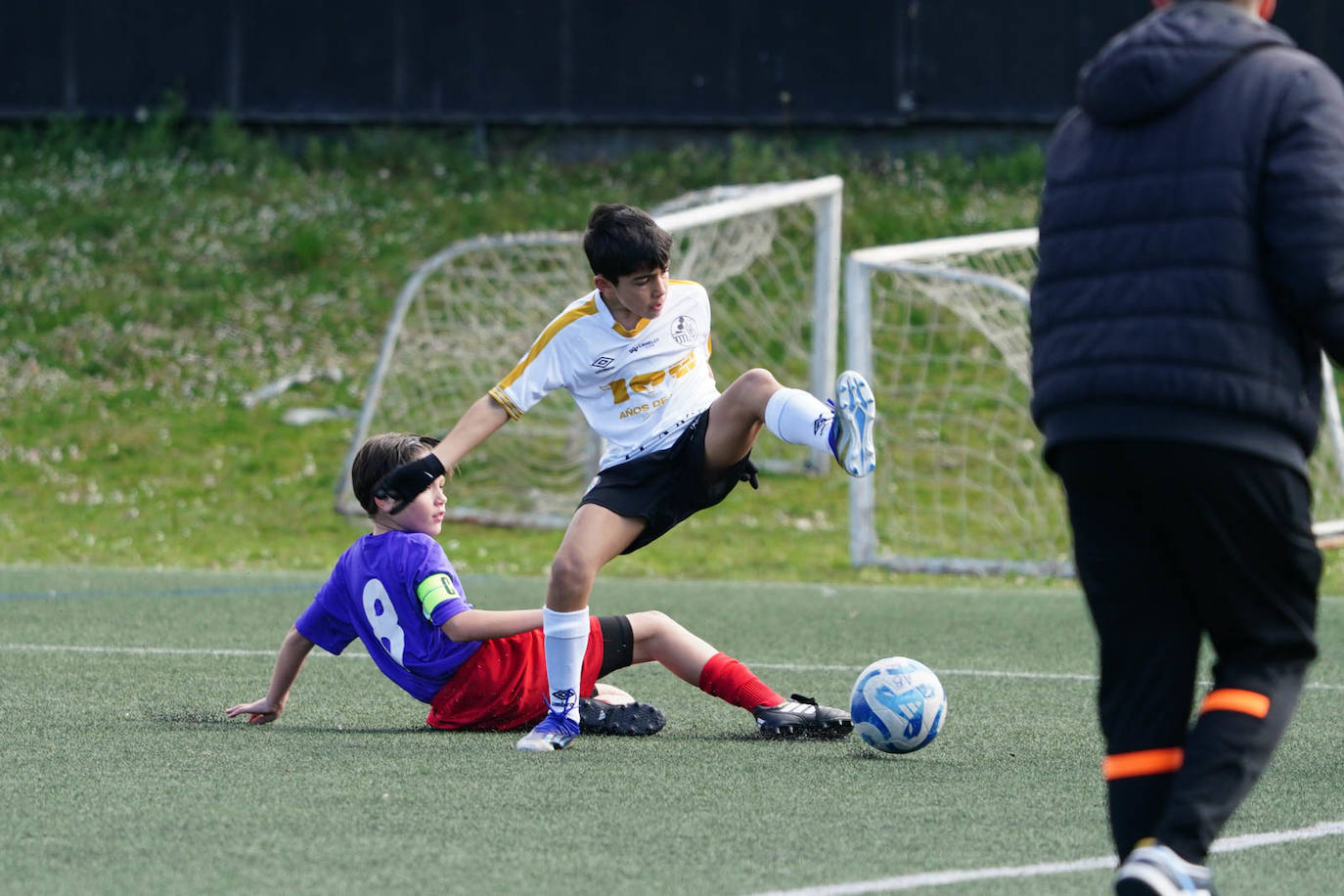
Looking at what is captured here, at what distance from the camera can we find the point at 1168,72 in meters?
2.57

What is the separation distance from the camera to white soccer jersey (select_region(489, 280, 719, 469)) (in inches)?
193

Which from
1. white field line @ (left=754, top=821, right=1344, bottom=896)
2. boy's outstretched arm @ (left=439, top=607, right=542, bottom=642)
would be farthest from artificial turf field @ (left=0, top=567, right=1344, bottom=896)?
boy's outstretched arm @ (left=439, top=607, right=542, bottom=642)

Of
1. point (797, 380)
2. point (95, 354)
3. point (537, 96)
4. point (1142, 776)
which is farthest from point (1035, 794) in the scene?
point (537, 96)

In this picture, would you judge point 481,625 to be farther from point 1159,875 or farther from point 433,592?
point 1159,875

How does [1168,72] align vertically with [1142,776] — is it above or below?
above

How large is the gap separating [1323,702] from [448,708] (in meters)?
2.74

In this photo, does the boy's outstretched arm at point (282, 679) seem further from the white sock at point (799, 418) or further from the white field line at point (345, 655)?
the white field line at point (345, 655)


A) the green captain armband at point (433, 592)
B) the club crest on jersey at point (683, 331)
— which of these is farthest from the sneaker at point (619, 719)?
the club crest on jersey at point (683, 331)

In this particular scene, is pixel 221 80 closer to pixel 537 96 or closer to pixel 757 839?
pixel 537 96

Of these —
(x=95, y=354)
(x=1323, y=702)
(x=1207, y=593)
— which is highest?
(x=1207, y=593)

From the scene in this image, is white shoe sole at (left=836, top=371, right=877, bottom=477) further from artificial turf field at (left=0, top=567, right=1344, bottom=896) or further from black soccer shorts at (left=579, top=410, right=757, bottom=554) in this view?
artificial turf field at (left=0, top=567, right=1344, bottom=896)

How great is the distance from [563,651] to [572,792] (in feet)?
2.75

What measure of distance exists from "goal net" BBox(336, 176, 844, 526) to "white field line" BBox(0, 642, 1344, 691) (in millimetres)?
5168

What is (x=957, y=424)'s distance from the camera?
1333 centimetres
